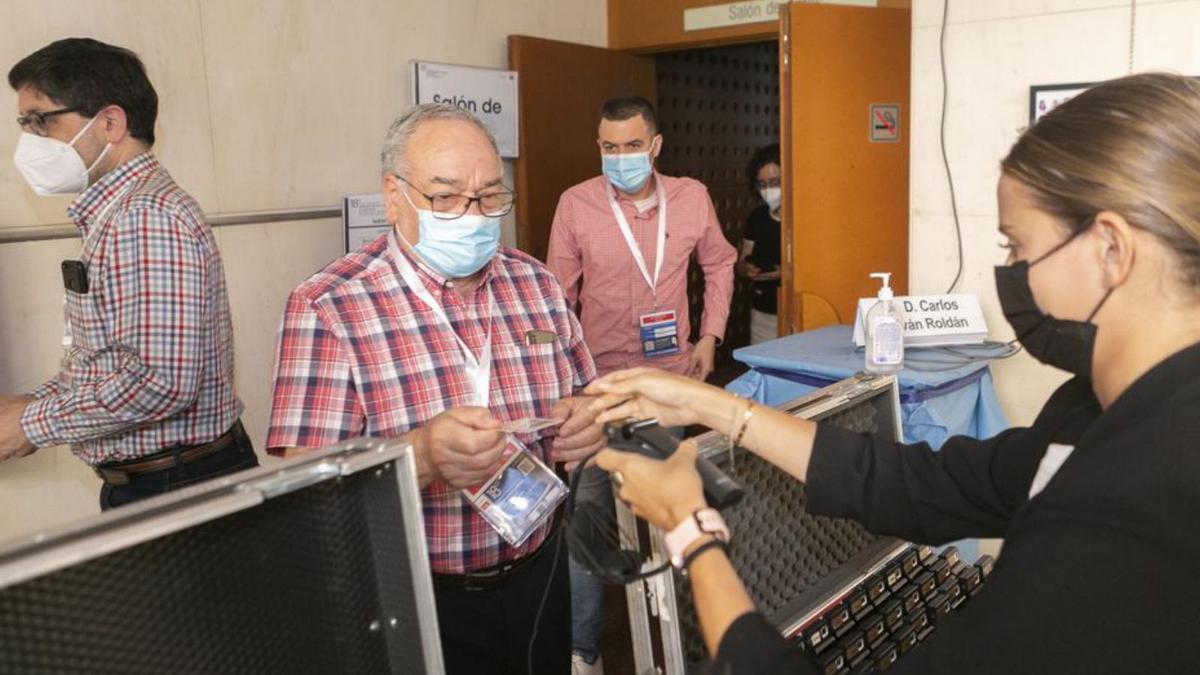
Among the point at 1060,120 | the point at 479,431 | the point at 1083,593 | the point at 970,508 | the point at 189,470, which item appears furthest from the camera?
the point at 189,470

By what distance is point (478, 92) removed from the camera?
4.51 metres

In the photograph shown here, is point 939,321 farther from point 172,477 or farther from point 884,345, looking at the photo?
point 172,477

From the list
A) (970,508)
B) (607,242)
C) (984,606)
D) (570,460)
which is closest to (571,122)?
(607,242)

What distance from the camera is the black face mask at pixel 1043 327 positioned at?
3.41ft

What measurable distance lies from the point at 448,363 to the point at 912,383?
4.56 ft

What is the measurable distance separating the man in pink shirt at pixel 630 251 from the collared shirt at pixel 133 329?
1670mm

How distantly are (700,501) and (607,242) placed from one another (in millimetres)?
2690

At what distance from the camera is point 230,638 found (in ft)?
2.87

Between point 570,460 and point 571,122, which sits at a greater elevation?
point 571,122

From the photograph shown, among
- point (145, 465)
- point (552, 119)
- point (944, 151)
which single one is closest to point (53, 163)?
point (145, 465)

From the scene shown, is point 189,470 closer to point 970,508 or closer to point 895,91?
point 970,508

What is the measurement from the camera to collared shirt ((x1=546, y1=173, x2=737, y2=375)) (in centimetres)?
366

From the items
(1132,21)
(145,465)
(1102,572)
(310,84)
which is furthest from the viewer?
(310,84)

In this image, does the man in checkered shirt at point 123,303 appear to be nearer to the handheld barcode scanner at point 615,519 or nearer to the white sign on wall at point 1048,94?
the handheld barcode scanner at point 615,519
